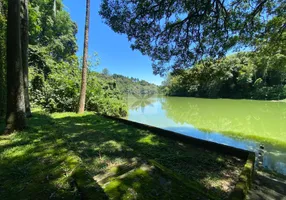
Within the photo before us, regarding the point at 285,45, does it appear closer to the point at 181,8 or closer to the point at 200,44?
the point at 200,44

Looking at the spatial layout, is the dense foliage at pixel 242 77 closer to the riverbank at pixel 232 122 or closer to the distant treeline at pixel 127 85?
the riverbank at pixel 232 122

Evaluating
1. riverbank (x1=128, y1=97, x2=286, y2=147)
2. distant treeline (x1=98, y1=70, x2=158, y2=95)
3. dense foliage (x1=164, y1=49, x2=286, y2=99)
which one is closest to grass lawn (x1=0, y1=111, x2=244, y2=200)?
dense foliage (x1=164, y1=49, x2=286, y2=99)

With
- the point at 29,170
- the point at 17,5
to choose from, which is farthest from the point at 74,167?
the point at 17,5

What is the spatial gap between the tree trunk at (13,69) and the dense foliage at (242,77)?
4.42 metres

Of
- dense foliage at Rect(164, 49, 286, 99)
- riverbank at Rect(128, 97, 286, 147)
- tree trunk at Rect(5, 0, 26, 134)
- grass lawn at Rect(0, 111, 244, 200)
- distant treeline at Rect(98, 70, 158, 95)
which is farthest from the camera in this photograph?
distant treeline at Rect(98, 70, 158, 95)

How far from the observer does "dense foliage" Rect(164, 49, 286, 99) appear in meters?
5.65

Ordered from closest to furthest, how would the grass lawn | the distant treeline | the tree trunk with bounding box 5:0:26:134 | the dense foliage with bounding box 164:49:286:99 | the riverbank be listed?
the grass lawn < the tree trunk with bounding box 5:0:26:134 < the dense foliage with bounding box 164:49:286:99 < the riverbank < the distant treeline

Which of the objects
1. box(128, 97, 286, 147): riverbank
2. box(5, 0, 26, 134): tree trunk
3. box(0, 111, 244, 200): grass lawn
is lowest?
box(128, 97, 286, 147): riverbank

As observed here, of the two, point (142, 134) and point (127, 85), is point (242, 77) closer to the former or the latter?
point (142, 134)

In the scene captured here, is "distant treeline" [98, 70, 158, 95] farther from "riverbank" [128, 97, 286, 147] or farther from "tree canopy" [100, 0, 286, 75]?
"tree canopy" [100, 0, 286, 75]

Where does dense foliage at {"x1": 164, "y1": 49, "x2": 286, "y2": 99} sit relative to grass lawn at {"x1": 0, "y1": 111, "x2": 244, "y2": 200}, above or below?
above

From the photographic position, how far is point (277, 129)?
812cm

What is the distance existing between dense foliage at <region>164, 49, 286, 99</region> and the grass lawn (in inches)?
111

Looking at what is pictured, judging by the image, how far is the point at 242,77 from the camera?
28.1m
